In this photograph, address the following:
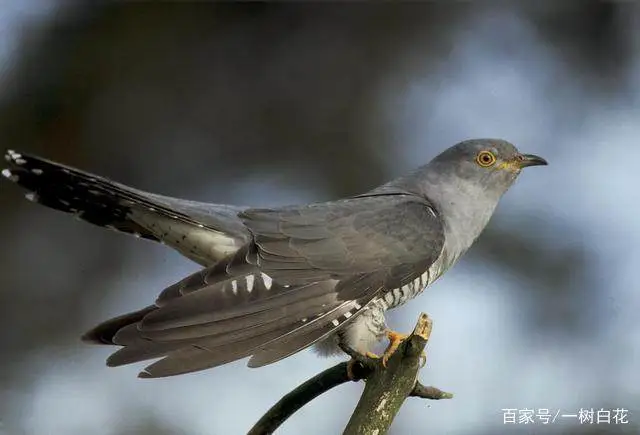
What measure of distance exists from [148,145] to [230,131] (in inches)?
17.0

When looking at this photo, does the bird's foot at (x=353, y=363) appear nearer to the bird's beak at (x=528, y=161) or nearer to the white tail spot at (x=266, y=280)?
the white tail spot at (x=266, y=280)

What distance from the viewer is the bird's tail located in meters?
1.86

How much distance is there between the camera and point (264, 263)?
5.86ft

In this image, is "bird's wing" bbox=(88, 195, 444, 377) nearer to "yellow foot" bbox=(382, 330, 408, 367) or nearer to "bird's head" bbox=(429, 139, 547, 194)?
"yellow foot" bbox=(382, 330, 408, 367)

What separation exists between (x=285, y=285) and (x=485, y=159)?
801 millimetres

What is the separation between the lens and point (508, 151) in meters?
2.36

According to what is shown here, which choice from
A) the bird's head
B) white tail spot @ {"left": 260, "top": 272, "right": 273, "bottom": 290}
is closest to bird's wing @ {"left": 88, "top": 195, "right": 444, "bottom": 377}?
white tail spot @ {"left": 260, "top": 272, "right": 273, "bottom": 290}

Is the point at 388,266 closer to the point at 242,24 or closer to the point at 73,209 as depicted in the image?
the point at 73,209

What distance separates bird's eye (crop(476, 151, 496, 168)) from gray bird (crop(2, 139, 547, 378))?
0.58 ft

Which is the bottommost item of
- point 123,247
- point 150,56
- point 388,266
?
point 388,266

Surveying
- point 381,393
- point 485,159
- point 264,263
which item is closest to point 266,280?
point 264,263

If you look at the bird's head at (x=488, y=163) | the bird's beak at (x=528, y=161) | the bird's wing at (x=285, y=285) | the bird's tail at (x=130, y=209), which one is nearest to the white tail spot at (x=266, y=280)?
the bird's wing at (x=285, y=285)

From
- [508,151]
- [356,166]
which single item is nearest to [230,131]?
[356,166]

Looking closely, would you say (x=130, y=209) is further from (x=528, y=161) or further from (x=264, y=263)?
(x=528, y=161)
